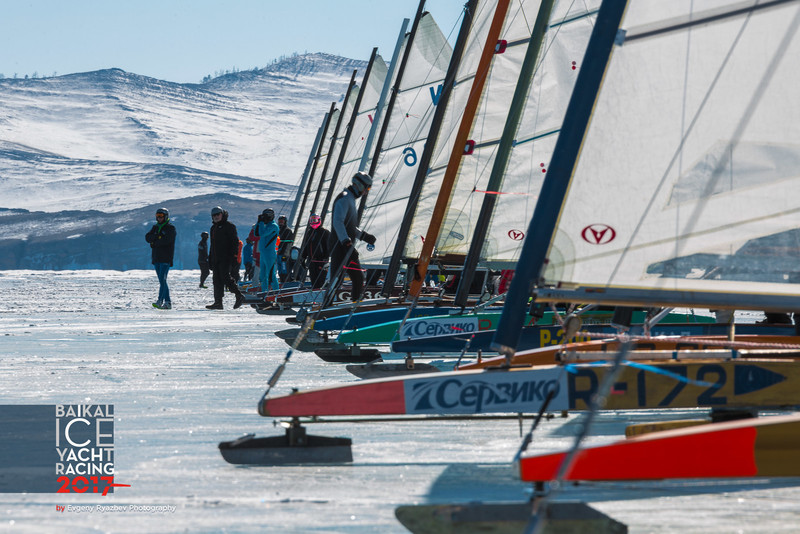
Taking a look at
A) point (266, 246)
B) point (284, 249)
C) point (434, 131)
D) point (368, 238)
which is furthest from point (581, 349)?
point (284, 249)

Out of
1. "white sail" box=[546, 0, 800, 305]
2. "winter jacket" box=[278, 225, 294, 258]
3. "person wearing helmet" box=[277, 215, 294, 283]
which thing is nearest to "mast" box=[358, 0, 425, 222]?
"person wearing helmet" box=[277, 215, 294, 283]

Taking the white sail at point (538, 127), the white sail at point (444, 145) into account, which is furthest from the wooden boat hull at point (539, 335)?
the white sail at point (444, 145)

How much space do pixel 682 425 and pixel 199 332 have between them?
8.85 meters

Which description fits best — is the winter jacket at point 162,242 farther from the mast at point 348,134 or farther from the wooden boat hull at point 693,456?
the wooden boat hull at point 693,456

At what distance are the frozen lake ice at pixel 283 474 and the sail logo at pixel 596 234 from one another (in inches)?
37.1

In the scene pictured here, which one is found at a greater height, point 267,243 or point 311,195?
point 311,195

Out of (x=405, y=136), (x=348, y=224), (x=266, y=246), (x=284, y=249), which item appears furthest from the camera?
(x=284, y=249)

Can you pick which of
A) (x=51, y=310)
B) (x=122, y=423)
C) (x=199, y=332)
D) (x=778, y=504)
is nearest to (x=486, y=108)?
(x=199, y=332)

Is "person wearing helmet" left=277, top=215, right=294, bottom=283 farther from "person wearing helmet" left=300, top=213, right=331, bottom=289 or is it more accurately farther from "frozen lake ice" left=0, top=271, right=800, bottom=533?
"frozen lake ice" left=0, top=271, right=800, bottom=533

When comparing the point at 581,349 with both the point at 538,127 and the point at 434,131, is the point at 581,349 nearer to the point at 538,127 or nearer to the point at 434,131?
the point at 538,127

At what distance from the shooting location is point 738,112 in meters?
4.85

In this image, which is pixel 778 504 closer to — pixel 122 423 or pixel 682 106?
pixel 682 106

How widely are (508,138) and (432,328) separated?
6.42 feet

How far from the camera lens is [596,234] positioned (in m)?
4.74
